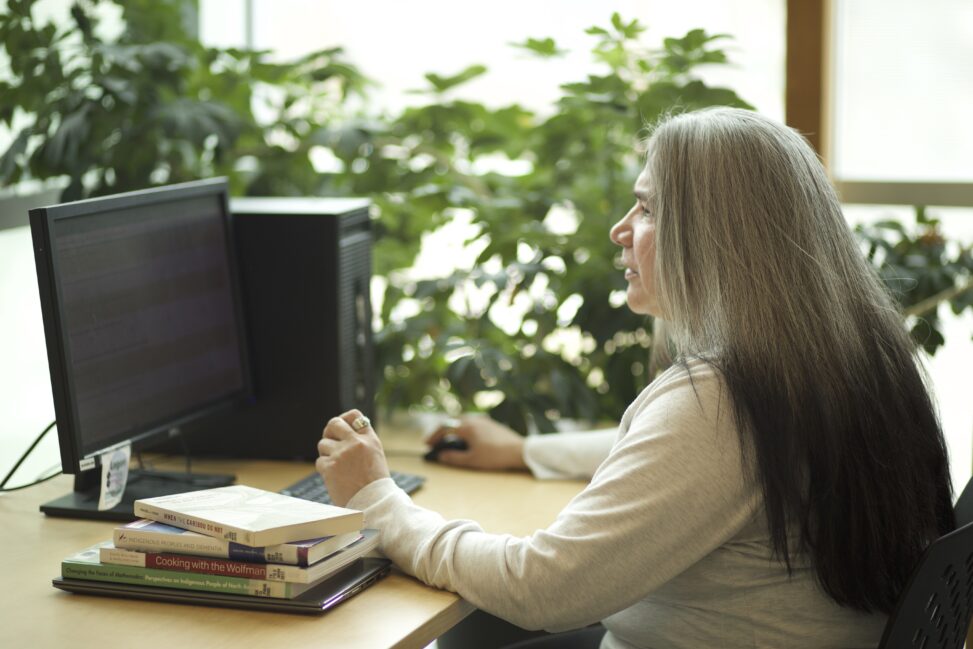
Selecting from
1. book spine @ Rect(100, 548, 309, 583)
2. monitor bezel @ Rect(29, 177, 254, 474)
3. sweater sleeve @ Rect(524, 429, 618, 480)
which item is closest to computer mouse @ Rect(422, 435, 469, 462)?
sweater sleeve @ Rect(524, 429, 618, 480)

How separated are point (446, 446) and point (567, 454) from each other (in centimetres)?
22

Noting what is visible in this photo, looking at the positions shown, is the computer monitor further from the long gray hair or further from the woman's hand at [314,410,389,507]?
the long gray hair

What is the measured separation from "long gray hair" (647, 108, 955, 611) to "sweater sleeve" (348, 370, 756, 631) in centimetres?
4

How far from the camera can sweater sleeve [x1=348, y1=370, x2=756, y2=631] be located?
1.20 meters

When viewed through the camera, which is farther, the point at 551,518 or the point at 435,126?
the point at 435,126

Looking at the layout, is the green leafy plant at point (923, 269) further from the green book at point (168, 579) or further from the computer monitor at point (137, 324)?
the green book at point (168, 579)

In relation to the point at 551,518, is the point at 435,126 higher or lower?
higher

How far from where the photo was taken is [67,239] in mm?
1472

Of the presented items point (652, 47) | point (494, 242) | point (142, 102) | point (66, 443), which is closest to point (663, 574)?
point (66, 443)

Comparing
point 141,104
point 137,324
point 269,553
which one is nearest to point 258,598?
point 269,553

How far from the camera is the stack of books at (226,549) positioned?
127 centimetres

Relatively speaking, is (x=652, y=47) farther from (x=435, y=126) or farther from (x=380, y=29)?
(x=380, y=29)

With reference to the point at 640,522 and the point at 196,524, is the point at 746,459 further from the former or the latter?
the point at 196,524

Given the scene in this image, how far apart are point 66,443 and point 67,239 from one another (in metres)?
0.27
